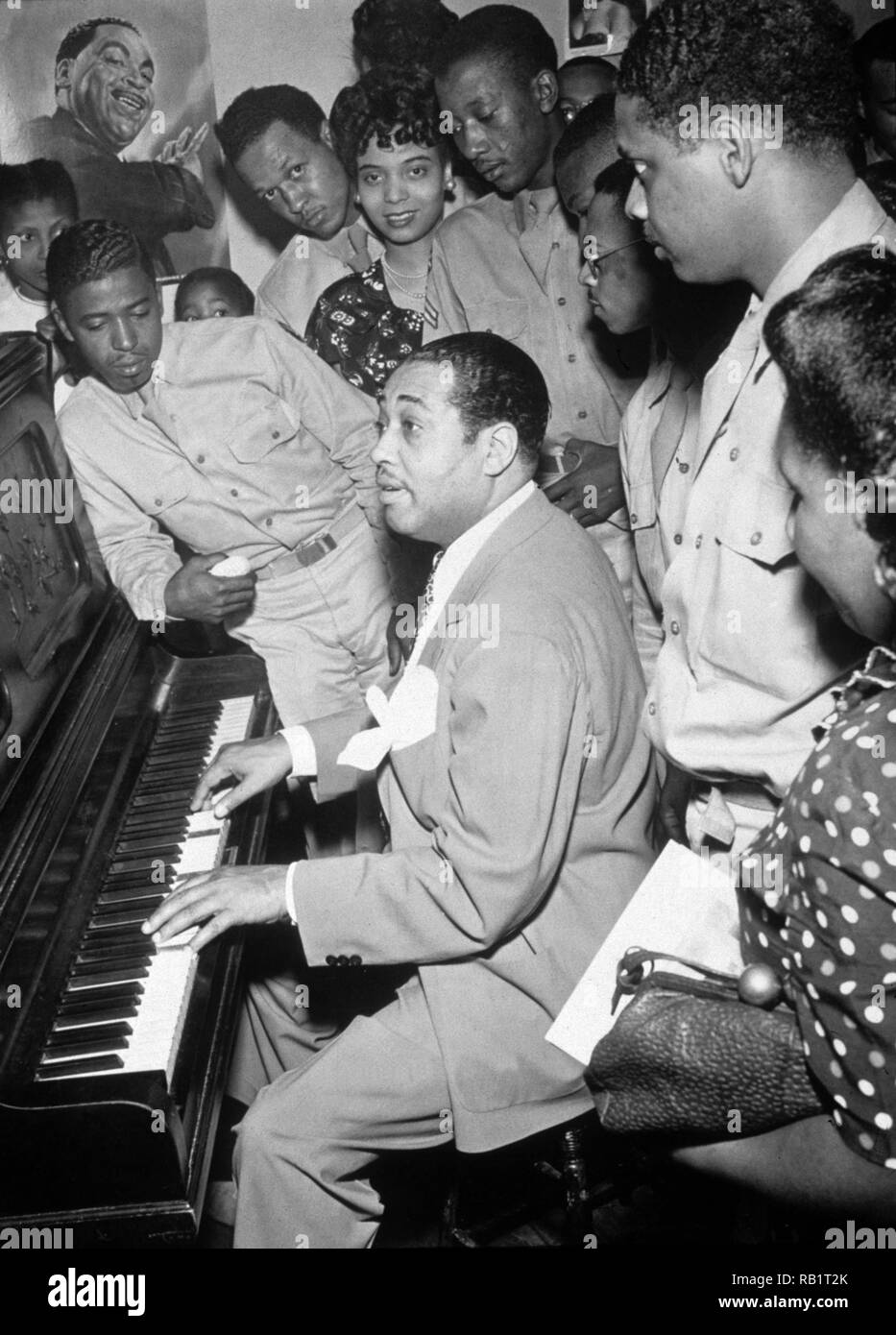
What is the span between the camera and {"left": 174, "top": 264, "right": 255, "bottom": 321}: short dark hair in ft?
11.5

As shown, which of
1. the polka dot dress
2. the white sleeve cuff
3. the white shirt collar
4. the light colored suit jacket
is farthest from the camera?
the white sleeve cuff

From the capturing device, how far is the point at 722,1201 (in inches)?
107

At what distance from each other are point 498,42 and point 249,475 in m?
1.57

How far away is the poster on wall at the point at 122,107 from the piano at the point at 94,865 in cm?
106

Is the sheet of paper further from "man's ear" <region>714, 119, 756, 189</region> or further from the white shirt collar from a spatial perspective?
"man's ear" <region>714, 119, 756, 189</region>

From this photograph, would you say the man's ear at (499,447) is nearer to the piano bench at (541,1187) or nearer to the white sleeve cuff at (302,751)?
the white sleeve cuff at (302,751)

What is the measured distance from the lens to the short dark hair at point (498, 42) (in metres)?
3.22

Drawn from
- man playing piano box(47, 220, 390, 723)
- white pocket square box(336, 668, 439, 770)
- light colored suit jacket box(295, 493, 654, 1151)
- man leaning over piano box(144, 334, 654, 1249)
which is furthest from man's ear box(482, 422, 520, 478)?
man playing piano box(47, 220, 390, 723)

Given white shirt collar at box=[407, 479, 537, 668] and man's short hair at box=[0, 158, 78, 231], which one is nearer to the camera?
white shirt collar at box=[407, 479, 537, 668]

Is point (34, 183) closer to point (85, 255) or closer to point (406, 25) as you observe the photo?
point (85, 255)

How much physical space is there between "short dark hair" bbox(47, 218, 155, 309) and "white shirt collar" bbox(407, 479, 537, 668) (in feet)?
5.26

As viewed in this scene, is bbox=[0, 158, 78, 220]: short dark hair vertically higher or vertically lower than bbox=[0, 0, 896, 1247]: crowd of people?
higher
